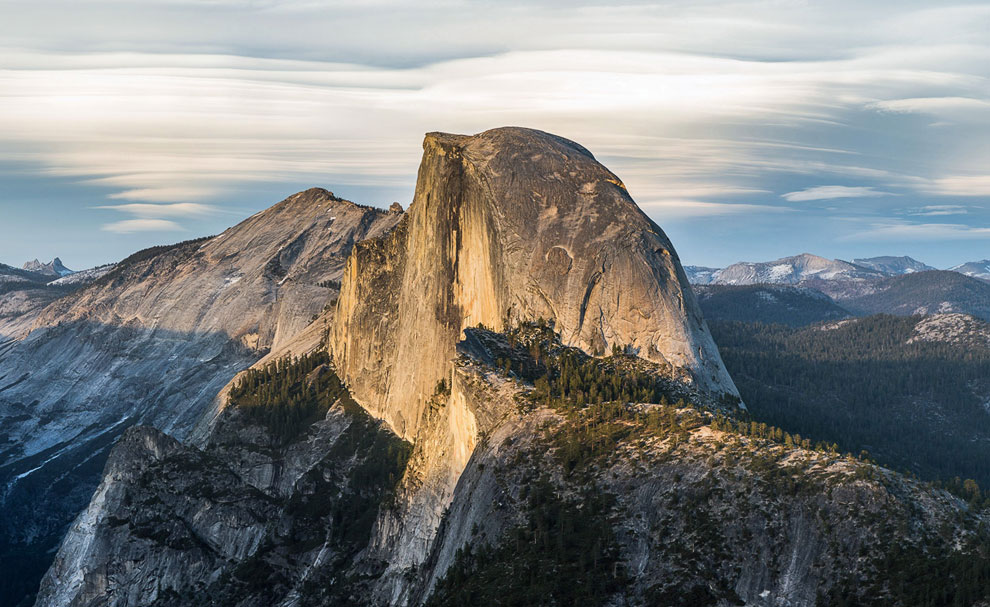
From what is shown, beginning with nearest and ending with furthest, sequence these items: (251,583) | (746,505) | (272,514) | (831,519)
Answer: (831,519)
(746,505)
(251,583)
(272,514)

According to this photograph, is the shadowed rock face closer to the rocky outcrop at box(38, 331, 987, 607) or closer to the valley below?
the valley below

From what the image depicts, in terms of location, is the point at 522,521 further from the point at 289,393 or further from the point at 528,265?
the point at 289,393

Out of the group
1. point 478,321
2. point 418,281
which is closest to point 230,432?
point 418,281

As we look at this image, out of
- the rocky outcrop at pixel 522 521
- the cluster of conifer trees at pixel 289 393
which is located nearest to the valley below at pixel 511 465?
the rocky outcrop at pixel 522 521

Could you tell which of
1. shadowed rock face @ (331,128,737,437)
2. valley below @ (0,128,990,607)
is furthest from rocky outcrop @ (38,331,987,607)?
shadowed rock face @ (331,128,737,437)

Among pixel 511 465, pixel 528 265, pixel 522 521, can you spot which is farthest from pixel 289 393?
pixel 522 521

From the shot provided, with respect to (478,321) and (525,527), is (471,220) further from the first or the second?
(525,527)

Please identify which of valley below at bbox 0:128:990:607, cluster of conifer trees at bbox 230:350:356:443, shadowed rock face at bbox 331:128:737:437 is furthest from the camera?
cluster of conifer trees at bbox 230:350:356:443

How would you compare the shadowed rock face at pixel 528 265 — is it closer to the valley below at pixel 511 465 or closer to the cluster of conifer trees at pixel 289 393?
the valley below at pixel 511 465
